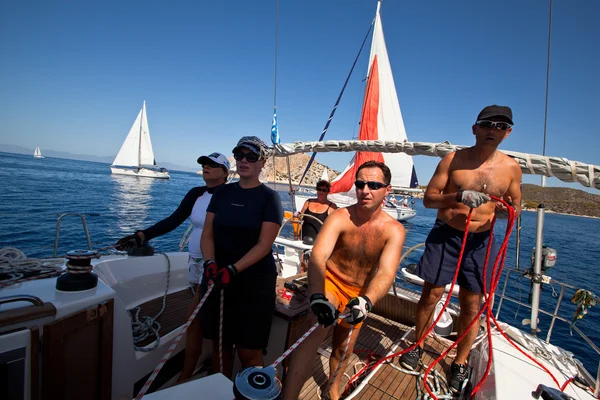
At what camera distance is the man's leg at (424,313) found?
9.29ft

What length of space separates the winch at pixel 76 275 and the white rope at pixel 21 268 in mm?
348

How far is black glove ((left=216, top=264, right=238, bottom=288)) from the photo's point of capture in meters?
2.04

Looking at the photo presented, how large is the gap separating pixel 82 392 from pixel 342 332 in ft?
5.81

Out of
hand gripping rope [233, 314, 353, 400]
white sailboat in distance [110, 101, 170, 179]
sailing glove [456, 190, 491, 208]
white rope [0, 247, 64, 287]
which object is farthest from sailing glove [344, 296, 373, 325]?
white sailboat in distance [110, 101, 170, 179]

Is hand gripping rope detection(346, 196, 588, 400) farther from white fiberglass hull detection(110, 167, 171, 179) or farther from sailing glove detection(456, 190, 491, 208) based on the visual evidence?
white fiberglass hull detection(110, 167, 171, 179)

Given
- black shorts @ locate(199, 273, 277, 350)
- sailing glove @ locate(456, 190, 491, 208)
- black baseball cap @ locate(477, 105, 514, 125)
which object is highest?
black baseball cap @ locate(477, 105, 514, 125)

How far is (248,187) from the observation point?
2363mm

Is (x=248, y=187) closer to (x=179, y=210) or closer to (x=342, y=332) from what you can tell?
(x=179, y=210)

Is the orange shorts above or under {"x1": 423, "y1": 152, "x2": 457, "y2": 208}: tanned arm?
under

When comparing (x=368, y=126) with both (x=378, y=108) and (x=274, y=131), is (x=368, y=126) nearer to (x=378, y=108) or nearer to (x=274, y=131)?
(x=378, y=108)

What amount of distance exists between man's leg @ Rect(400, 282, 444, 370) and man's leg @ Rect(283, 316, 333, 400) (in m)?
1.33

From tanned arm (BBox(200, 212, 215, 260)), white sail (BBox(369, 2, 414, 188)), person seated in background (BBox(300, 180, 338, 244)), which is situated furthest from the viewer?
white sail (BBox(369, 2, 414, 188))

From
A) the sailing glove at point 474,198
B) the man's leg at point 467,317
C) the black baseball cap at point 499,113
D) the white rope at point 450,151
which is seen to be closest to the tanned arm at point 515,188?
the white rope at point 450,151

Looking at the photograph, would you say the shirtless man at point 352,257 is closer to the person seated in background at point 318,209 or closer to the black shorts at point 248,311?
the black shorts at point 248,311
